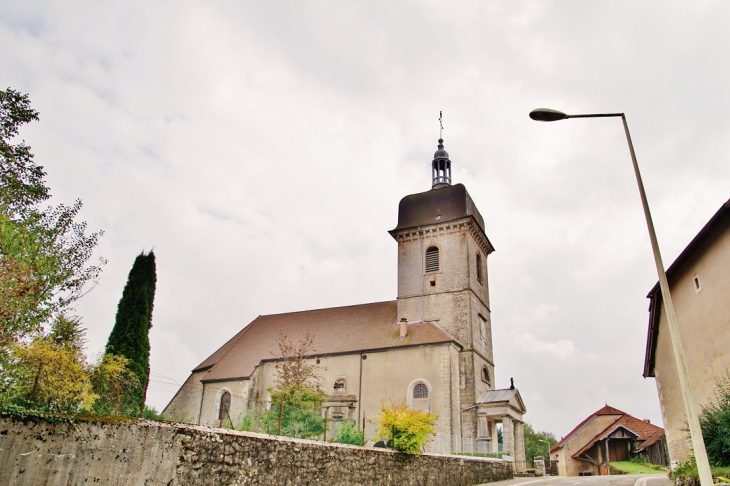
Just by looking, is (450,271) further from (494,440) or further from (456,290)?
(494,440)

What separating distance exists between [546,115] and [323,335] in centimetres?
2723

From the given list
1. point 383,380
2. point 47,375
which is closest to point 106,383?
point 47,375

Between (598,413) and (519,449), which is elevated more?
(598,413)

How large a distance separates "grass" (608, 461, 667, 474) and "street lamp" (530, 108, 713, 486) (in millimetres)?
30336

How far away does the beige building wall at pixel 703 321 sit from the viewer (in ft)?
47.9

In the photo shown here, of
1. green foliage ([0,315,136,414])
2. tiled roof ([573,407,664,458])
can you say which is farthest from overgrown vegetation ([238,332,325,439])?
tiled roof ([573,407,664,458])

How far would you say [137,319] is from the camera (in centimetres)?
2077

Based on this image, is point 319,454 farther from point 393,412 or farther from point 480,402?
point 480,402

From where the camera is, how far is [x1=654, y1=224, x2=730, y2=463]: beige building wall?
14594 mm

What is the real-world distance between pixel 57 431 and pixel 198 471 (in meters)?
2.00

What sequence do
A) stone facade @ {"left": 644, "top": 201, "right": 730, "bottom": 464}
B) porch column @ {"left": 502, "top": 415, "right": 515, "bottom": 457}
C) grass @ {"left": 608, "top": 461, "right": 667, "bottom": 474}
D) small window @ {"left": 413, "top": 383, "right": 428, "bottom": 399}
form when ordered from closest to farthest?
stone facade @ {"left": 644, "top": 201, "right": 730, "bottom": 464} → porch column @ {"left": 502, "top": 415, "right": 515, "bottom": 457} → small window @ {"left": 413, "top": 383, "right": 428, "bottom": 399} → grass @ {"left": 608, "top": 461, "right": 667, "bottom": 474}

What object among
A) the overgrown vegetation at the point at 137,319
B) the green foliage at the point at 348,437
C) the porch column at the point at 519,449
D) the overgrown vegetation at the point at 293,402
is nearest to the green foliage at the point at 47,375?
the overgrown vegetation at the point at 293,402

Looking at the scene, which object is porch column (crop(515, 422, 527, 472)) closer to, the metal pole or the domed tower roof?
the domed tower roof

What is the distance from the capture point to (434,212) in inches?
1336
